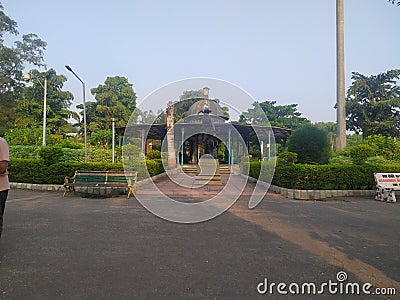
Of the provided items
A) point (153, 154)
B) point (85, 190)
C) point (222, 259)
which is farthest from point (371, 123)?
point (222, 259)

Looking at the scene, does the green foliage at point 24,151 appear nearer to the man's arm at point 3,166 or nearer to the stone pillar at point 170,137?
the stone pillar at point 170,137

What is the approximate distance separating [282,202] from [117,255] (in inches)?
250

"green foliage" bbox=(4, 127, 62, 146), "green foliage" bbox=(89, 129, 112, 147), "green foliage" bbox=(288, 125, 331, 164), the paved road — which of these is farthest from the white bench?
"green foliage" bbox=(89, 129, 112, 147)

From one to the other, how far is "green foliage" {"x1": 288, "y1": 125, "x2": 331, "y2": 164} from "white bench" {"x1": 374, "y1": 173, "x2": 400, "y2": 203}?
366 cm

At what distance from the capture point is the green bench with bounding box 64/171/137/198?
10141 millimetres

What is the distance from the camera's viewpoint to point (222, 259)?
396cm

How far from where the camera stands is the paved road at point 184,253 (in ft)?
10.1

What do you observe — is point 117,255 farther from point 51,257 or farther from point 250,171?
point 250,171

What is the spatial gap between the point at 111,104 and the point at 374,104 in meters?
31.7

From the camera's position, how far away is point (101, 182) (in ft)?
34.0

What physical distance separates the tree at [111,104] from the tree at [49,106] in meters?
3.86

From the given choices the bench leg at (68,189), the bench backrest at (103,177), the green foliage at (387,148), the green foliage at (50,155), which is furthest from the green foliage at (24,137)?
Answer: the green foliage at (387,148)

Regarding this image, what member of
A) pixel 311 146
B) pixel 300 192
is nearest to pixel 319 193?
pixel 300 192

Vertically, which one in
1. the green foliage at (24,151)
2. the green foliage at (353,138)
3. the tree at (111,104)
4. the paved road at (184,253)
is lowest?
the paved road at (184,253)
